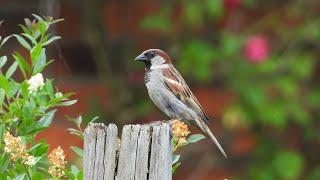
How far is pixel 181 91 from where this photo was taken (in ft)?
10.2

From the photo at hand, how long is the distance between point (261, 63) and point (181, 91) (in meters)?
1.46

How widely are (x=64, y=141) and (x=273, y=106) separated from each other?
1.06 meters

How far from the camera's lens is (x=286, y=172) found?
15.4 ft

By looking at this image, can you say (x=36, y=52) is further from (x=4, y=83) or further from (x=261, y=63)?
(x=261, y=63)

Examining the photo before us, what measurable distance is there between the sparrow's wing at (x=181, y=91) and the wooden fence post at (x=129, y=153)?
48.3 inches

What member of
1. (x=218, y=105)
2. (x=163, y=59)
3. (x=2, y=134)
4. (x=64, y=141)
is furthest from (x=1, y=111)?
(x=218, y=105)

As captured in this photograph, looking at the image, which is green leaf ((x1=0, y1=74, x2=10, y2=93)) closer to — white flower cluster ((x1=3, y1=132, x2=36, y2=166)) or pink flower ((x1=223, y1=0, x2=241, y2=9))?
white flower cluster ((x1=3, y1=132, x2=36, y2=166))

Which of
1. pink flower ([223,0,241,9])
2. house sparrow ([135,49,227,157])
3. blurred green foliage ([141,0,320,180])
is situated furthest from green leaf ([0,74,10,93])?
pink flower ([223,0,241,9])

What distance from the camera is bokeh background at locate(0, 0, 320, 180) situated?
14.8ft

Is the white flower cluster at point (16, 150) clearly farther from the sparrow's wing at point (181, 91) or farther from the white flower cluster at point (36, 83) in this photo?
the sparrow's wing at point (181, 91)

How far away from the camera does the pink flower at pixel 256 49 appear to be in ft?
14.5

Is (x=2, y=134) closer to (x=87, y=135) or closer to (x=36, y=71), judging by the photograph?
(x=36, y=71)

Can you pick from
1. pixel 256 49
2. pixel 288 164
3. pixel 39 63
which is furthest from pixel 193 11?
pixel 39 63

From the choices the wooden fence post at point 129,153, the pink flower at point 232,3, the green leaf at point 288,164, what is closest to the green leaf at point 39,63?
the wooden fence post at point 129,153
